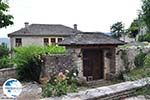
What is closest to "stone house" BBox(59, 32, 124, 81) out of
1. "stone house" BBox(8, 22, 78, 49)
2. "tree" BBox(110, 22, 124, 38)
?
"stone house" BBox(8, 22, 78, 49)

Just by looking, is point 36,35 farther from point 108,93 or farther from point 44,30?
point 108,93

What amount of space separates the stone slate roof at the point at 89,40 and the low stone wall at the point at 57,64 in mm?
983

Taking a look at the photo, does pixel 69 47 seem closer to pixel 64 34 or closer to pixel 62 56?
pixel 62 56

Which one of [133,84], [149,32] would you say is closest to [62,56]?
[149,32]

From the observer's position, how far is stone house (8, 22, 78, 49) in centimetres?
4109

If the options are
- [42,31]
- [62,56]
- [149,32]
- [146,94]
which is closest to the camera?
[146,94]

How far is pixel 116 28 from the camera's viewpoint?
5084 cm

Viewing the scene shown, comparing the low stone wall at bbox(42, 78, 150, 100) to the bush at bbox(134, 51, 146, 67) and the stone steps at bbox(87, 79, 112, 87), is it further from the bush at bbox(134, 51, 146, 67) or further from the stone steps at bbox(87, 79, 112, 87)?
the bush at bbox(134, 51, 146, 67)

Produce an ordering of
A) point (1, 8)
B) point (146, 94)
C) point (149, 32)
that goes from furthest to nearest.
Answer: point (1, 8) < point (149, 32) < point (146, 94)

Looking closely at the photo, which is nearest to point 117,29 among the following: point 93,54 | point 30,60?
point 93,54

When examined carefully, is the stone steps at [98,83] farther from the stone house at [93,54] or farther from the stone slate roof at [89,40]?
the stone slate roof at [89,40]

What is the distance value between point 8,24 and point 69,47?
526 cm

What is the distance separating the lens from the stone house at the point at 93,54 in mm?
19078

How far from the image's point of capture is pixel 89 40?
19609mm
